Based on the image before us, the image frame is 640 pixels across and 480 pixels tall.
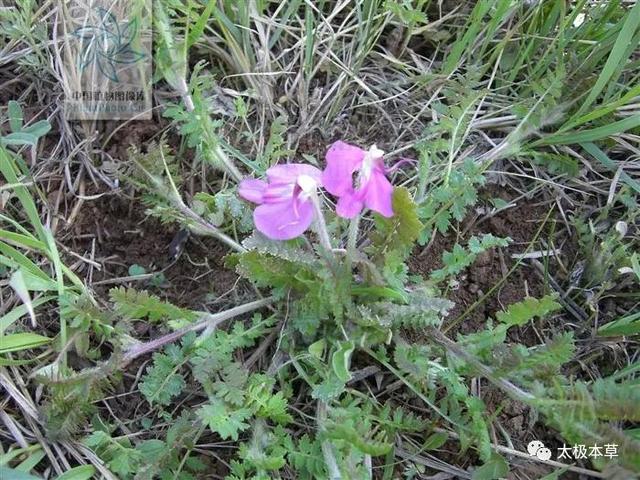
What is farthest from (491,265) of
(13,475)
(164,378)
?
(13,475)

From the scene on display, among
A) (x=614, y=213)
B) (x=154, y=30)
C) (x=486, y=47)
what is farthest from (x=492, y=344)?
(x=154, y=30)

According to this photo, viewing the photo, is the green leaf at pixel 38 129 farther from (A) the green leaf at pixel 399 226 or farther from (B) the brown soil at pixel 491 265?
(B) the brown soil at pixel 491 265

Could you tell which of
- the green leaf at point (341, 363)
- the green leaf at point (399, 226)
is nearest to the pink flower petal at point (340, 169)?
the green leaf at point (399, 226)

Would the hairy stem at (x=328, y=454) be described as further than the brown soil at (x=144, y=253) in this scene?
No

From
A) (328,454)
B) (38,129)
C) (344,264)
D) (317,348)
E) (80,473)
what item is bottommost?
(80,473)
